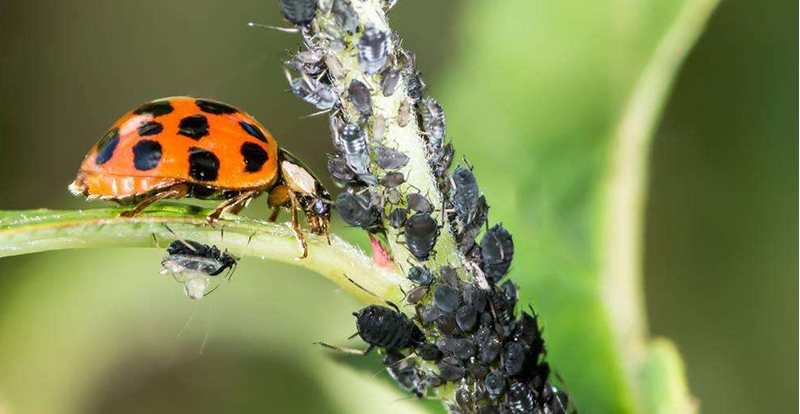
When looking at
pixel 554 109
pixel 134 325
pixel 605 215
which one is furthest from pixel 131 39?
pixel 605 215

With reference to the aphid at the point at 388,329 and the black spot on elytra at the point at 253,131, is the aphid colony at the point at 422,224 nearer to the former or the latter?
the aphid at the point at 388,329

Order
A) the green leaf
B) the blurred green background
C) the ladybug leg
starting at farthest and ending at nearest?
the blurred green background, the green leaf, the ladybug leg

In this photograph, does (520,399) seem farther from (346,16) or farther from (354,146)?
(346,16)

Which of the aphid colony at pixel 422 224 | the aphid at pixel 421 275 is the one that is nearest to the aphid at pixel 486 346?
the aphid colony at pixel 422 224

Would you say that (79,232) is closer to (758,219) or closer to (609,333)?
(609,333)

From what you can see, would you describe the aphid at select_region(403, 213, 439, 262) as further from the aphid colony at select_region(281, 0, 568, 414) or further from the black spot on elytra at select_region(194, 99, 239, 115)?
the black spot on elytra at select_region(194, 99, 239, 115)

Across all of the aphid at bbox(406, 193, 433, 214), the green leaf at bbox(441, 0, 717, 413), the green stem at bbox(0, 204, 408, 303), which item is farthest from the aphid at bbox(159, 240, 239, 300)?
the green leaf at bbox(441, 0, 717, 413)
